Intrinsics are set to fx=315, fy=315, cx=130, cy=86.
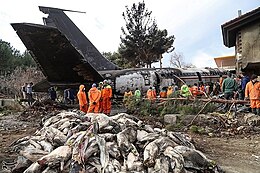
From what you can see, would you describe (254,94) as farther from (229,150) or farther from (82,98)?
(82,98)

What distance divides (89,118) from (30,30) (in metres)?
9.66

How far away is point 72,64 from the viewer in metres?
18.5

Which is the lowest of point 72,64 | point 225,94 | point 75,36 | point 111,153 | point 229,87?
point 111,153

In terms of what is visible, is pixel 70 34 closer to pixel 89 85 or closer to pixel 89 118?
pixel 89 85

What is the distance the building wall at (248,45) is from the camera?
43.2 feet

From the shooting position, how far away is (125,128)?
22.4ft

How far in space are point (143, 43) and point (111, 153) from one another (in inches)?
1413

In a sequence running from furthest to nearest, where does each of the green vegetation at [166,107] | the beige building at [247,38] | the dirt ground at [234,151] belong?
the beige building at [247,38] < the green vegetation at [166,107] < the dirt ground at [234,151]

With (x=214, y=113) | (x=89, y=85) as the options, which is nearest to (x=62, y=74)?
(x=89, y=85)

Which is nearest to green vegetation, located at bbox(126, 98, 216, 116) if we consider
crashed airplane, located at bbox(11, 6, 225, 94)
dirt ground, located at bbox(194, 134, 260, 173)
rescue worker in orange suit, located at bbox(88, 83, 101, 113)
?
rescue worker in orange suit, located at bbox(88, 83, 101, 113)

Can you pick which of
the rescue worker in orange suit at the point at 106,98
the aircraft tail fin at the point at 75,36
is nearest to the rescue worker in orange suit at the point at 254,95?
the rescue worker in orange suit at the point at 106,98

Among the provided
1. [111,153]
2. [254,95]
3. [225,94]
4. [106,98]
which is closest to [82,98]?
[106,98]

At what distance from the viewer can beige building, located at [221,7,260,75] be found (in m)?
13.1

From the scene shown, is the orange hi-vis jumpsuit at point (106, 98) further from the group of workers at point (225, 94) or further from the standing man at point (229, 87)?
the standing man at point (229, 87)
